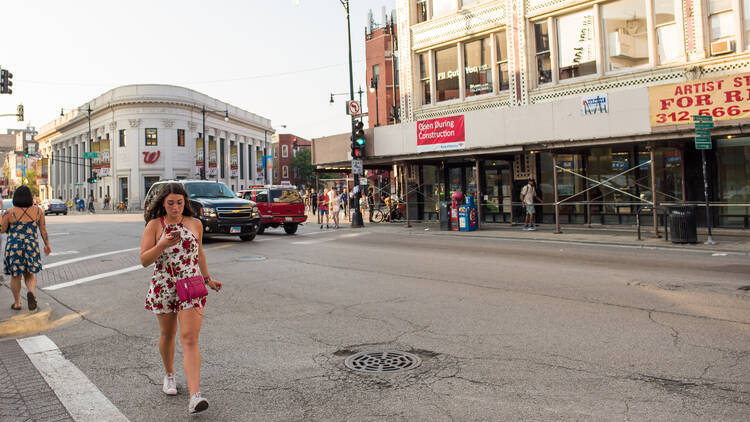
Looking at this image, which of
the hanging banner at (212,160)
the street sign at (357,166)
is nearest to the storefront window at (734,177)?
the street sign at (357,166)

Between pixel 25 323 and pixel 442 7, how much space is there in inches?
839

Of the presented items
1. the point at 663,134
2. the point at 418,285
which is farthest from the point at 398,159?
the point at 418,285

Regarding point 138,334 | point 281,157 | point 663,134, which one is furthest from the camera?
point 281,157

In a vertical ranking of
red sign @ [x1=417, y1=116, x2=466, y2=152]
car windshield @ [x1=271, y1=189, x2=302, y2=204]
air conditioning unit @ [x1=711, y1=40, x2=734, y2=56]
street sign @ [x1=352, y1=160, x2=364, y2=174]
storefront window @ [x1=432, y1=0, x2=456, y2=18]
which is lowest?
car windshield @ [x1=271, y1=189, x2=302, y2=204]

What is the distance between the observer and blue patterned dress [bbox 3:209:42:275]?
7.48m

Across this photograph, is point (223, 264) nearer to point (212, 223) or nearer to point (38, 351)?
point (212, 223)

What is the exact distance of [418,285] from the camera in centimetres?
890

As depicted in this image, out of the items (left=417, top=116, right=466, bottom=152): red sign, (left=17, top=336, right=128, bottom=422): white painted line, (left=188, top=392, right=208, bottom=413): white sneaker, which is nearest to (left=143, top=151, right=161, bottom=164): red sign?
(left=417, top=116, right=466, bottom=152): red sign

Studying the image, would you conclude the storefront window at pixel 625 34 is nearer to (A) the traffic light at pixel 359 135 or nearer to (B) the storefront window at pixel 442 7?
(B) the storefront window at pixel 442 7

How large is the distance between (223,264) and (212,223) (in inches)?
189

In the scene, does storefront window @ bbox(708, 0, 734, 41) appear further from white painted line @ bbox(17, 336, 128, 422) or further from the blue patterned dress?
white painted line @ bbox(17, 336, 128, 422)

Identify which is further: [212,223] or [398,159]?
[398,159]

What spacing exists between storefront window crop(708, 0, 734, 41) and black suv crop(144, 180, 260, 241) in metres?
15.5

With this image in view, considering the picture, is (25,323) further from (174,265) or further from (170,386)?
(174,265)
